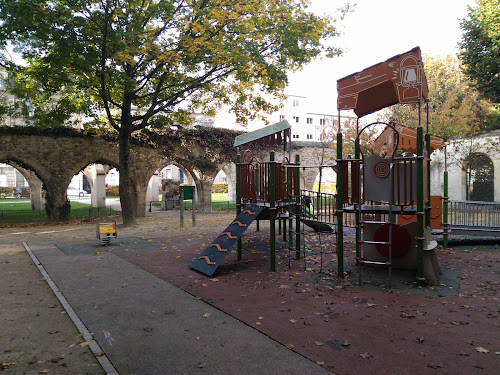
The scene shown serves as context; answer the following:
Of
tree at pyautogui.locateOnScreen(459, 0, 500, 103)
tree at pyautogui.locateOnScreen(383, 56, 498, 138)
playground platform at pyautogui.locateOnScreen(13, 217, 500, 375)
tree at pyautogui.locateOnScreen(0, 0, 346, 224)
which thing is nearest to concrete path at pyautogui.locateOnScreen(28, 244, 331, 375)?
playground platform at pyautogui.locateOnScreen(13, 217, 500, 375)

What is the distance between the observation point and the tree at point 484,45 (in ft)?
53.4

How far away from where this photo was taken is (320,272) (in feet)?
25.2

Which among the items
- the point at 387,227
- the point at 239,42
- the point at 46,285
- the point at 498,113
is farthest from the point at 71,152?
the point at 498,113

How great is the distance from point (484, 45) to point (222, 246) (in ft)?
54.6

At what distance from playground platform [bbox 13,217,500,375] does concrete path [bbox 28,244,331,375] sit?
0.01 m

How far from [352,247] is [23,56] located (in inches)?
491

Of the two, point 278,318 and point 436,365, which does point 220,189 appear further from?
point 436,365

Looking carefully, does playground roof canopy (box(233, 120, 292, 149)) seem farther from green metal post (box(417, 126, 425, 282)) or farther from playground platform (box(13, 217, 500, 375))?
green metal post (box(417, 126, 425, 282))

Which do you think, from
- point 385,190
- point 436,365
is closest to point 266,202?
point 385,190

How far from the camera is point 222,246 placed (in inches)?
318

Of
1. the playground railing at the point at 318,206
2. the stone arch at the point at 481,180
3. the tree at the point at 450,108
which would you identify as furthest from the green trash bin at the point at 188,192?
the stone arch at the point at 481,180

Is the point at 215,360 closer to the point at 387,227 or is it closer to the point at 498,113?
the point at 387,227

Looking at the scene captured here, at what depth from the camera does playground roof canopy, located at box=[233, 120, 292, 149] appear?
916cm

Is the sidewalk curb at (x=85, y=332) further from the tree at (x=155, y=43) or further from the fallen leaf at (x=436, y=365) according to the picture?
the tree at (x=155, y=43)
